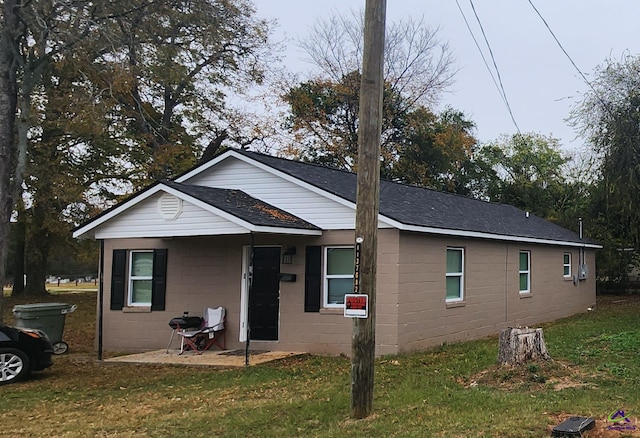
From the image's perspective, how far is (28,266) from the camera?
30.2 meters

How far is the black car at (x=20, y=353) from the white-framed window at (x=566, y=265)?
52.5 feet

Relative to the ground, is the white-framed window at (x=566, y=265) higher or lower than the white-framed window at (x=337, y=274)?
higher

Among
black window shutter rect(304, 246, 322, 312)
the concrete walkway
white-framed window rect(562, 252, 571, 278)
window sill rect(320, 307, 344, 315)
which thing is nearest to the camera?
the concrete walkway

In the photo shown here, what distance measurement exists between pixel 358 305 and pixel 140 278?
8.66 m

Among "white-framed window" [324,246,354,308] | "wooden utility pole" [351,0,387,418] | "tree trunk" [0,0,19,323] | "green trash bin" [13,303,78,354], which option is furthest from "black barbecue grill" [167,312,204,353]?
"wooden utility pole" [351,0,387,418]

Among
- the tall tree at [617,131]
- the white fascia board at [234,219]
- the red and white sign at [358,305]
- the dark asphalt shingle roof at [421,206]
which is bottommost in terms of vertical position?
the red and white sign at [358,305]

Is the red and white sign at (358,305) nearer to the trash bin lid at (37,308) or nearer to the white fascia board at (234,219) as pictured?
the white fascia board at (234,219)

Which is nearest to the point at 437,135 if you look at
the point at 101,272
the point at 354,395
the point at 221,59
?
the point at 221,59

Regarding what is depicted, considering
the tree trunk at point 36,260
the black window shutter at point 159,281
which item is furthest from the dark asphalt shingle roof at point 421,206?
Result: the tree trunk at point 36,260

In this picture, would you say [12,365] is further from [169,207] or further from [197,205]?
[197,205]

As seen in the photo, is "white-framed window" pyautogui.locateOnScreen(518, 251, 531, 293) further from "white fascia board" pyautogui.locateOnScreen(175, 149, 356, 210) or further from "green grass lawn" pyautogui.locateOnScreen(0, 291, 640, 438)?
"white fascia board" pyautogui.locateOnScreen(175, 149, 356, 210)

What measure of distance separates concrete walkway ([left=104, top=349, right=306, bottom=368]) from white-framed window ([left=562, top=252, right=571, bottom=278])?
1182 cm

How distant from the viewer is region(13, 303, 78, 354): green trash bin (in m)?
12.6

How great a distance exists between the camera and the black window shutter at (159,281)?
13914 millimetres
